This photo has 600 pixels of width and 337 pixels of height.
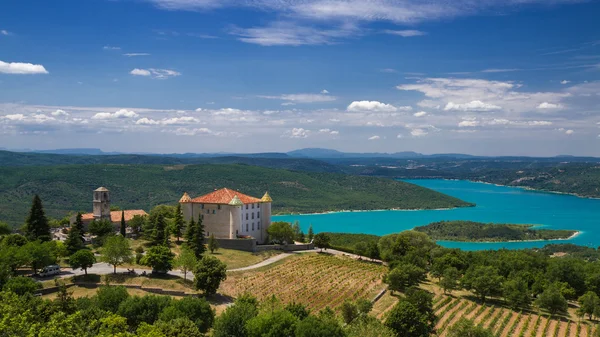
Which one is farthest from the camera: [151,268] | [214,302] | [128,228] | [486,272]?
[128,228]

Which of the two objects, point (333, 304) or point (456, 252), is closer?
point (333, 304)

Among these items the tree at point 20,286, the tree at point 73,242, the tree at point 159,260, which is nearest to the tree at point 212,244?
the tree at point 159,260

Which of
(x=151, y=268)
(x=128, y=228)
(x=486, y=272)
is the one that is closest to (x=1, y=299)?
(x=151, y=268)

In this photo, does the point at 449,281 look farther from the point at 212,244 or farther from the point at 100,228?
the point at 100,228

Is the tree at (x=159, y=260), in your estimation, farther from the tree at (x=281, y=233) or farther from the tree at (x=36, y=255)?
the tree at (x=281, y=233)

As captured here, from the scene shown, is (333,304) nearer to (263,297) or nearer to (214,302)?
(263,297)

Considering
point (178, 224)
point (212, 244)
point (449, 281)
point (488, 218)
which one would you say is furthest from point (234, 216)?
point (488, 218)

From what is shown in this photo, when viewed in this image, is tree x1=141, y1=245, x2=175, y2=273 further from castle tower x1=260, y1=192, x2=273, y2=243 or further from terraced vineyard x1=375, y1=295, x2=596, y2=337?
terraced vineyard x1=375, y1=295, x2=596, y2=337
